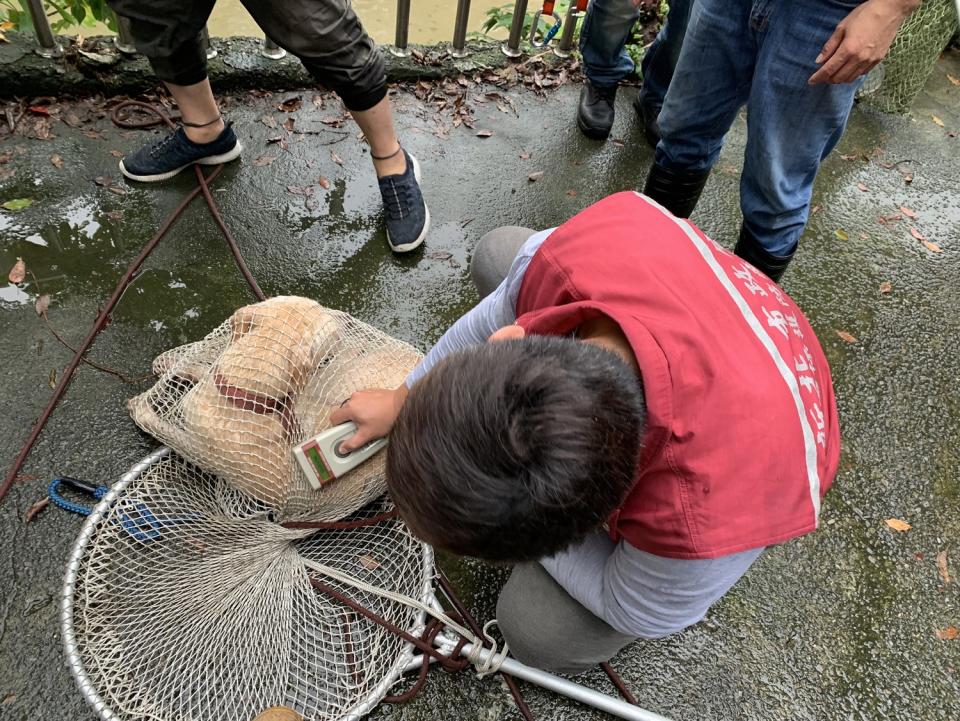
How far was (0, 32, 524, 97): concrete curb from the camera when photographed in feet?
9.68

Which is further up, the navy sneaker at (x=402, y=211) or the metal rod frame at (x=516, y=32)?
the metal rod frame at (x=516, y=32)

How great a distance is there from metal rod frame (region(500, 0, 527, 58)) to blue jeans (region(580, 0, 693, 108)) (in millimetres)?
553

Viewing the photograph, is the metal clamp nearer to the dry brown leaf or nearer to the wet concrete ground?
the wet concrete ground

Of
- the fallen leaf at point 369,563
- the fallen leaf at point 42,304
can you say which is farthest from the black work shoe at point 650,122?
the fallen leaf at point 42,304

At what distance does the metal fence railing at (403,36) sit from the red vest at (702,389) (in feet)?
7.23

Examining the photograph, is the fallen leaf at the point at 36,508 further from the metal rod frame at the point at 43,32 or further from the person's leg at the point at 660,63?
the person's leg at the point at 660,63

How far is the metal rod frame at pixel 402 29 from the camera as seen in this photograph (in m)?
3.43

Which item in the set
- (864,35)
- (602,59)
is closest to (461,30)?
(602,59)

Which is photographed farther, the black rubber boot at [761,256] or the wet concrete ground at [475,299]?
the black rubber boot at [761,256]

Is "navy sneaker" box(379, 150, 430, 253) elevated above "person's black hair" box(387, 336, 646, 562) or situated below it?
below

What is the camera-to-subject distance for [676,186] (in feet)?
8.60

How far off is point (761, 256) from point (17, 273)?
9.18 feet

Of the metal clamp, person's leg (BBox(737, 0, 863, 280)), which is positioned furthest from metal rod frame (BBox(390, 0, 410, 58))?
person's leg (BBox(737, 0, 863, 280))

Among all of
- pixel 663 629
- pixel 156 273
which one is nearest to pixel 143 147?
pixel 156 273
